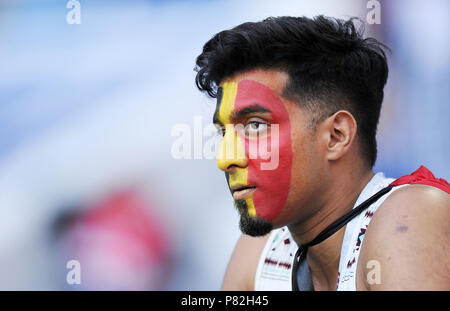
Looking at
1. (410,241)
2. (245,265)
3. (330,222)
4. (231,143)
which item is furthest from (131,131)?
(410,241)

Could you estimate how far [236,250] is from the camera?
96.3 inches

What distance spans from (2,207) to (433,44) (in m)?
2.71

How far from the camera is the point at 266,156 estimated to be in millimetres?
1818

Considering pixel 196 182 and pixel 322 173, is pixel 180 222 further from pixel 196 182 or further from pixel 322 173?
pixel 322 173

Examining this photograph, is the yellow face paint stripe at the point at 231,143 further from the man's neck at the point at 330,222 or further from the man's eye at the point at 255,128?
the man's neck at the point at 330,222

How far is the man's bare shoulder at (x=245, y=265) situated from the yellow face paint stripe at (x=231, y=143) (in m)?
0.52

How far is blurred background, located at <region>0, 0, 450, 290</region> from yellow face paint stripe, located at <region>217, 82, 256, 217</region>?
117cm

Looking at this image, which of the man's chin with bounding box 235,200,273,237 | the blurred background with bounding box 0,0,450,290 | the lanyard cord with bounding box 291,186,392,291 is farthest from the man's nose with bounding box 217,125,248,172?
the blurred background with bounding box 0,0,450,290

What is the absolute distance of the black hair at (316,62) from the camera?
190cm

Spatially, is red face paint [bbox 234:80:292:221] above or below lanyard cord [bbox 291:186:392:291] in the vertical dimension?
above

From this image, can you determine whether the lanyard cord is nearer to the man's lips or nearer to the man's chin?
the man's chin

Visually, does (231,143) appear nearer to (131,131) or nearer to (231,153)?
(231,153)

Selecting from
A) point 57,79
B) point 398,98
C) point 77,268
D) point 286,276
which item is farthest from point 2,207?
point 398,98

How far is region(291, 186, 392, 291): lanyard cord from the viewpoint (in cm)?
181
